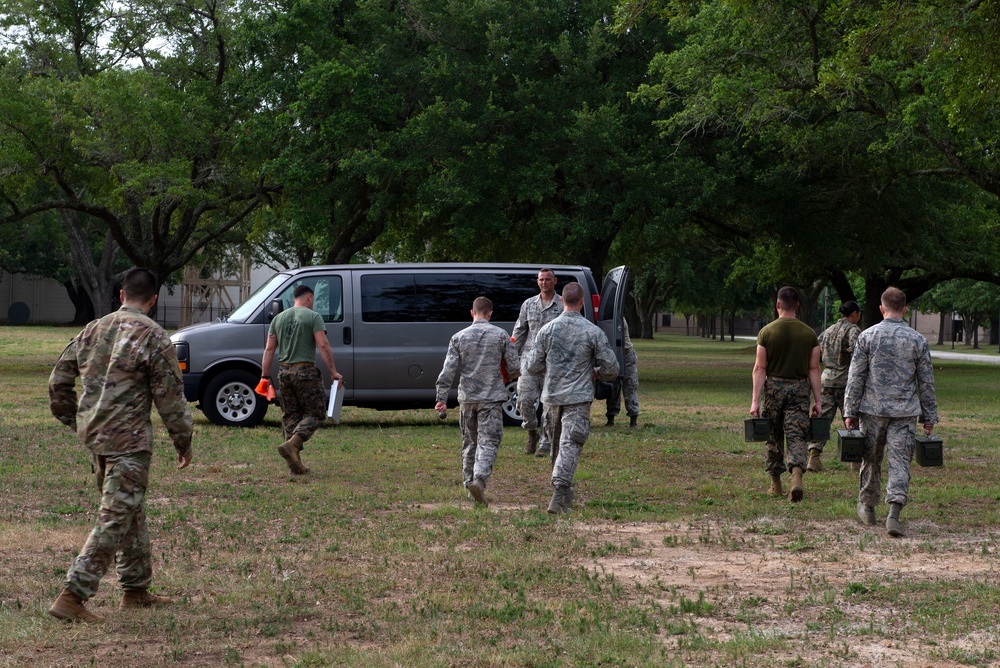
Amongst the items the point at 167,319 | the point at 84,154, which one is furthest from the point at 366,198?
the point at 167,319

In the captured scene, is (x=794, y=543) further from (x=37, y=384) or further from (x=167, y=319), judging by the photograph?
(x=167, y=319)

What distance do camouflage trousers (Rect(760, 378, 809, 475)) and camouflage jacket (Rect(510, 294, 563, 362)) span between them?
323 centimetres

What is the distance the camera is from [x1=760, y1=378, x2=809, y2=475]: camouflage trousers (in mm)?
10438

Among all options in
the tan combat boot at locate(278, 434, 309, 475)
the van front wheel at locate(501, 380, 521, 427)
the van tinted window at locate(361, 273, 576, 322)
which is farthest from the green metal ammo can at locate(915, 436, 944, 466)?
the van tinted window at locate(361, 273, 576, 322)

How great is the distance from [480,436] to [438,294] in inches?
273

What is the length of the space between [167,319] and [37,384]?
216ft

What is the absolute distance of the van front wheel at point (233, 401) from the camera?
1650cm

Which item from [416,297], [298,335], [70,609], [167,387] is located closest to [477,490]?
[298,335]

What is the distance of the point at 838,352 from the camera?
13.2 m

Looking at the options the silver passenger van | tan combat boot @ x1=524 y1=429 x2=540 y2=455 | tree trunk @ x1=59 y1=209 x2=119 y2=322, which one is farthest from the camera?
tree trunk @ x1=59 y1=209 x2=119 y2=322

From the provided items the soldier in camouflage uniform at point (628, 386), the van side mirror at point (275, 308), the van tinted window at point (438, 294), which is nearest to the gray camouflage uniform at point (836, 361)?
the soldier in camouflage uniform at point (628, 386)

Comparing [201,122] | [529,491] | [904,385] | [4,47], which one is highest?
[4,47]

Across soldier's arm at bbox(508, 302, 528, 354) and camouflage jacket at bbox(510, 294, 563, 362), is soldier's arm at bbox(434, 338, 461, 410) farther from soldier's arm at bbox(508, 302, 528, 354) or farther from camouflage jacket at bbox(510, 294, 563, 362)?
soldier's arm at bbox(508, 302, 528, 354)

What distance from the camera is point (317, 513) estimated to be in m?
9.62
